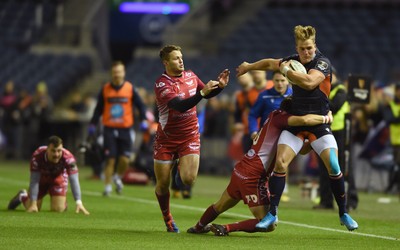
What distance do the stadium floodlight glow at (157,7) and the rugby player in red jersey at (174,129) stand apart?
28846mm

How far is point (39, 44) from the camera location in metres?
40.7

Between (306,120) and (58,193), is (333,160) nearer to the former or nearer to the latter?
(306,120)

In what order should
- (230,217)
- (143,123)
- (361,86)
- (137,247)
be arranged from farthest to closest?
(143,123) → (361,86) → (230,217) → (137,247)

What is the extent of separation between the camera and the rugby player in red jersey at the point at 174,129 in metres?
13.8

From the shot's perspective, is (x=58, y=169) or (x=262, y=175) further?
(x=58, y=169)

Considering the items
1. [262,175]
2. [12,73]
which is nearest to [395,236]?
[262,175]

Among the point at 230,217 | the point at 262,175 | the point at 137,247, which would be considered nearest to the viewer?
the point at 137,247

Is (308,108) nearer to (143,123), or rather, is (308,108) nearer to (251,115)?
(251,115)

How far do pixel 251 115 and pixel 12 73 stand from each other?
2058 cm

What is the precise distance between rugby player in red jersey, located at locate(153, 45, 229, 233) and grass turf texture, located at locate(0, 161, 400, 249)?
24.9 inches

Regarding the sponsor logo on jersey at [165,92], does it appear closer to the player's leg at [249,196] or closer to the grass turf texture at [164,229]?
the player's leg at [249,196]

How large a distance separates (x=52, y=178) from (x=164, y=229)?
9.50ft

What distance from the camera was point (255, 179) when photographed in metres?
13.4

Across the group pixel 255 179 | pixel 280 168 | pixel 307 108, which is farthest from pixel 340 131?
pixel 255 179
